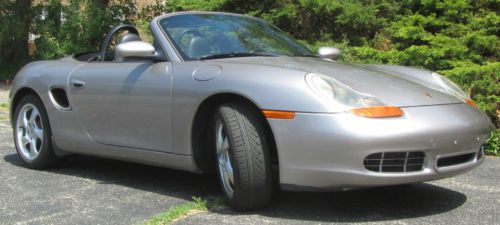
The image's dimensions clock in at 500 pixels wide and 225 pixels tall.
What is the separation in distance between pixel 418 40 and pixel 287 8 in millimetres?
2288

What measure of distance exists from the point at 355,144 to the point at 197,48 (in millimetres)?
1557

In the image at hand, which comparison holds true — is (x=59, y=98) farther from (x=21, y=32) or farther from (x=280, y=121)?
(x=21, y=32)

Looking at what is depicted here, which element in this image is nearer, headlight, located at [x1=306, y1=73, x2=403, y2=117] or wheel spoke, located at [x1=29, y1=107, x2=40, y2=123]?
headlight, located at [x1=306, y1=73, x2=403, y2=117]

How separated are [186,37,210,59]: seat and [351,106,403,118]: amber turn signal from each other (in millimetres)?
1378

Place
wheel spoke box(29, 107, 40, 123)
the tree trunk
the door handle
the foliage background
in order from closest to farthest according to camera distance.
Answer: the door handle, wheel spoke box(29, 107, 40, 123), the foliage background, the tree trunk

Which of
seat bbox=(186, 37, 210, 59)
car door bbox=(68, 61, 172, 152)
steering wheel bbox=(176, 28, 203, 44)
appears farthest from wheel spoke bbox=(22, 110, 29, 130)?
seat bbox=(186, 37, 210, 59)

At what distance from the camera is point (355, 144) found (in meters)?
3.49

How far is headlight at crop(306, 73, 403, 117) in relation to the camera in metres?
3.58

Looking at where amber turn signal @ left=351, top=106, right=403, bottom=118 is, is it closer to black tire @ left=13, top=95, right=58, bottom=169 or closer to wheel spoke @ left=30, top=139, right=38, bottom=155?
black tire @ left=13, top=95, right=58, bottom=169

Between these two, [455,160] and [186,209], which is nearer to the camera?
[455,160]

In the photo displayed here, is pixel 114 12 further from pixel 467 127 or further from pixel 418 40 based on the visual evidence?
pixel 467 127

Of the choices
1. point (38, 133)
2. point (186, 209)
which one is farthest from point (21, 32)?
point (186, 209)

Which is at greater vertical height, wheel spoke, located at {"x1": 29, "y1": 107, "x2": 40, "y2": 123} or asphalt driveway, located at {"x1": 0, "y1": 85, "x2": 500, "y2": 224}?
wheel spoke, located at {"x1": 29, "y1": 107, "x2": 40, "y2": 123}

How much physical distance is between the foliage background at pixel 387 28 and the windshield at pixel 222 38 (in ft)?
8.34
